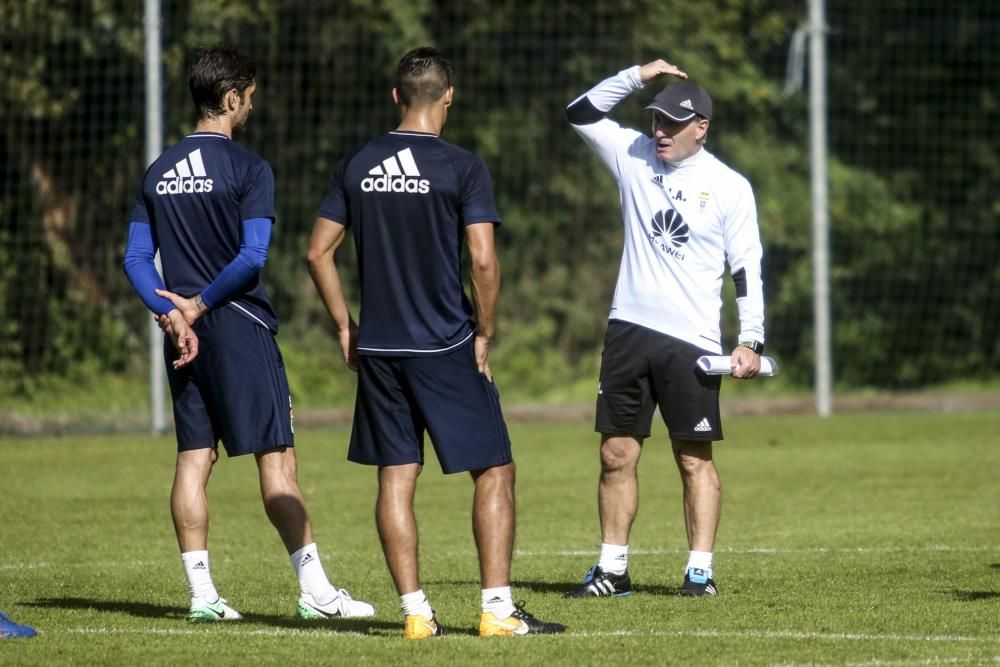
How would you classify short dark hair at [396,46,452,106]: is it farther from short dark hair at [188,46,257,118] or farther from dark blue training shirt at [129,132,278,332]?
short dark hair at [188,46,257,118]

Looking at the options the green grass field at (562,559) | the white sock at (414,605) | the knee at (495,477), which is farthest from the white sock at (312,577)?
the knee at (495,477)

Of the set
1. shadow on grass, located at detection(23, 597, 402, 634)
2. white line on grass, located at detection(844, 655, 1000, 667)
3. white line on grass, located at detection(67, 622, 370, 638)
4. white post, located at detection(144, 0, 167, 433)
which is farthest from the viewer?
white post, located at detection(144, 0, 167, 433)

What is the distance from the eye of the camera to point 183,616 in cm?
702

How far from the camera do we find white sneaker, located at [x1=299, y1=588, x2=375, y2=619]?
6.99m

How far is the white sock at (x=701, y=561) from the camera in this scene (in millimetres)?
7445

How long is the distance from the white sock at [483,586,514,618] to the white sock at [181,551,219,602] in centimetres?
129

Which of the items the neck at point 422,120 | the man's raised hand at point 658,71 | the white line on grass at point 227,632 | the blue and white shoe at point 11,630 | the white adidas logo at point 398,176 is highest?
the man's raised hand at point 658,71

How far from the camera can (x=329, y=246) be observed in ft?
20.8

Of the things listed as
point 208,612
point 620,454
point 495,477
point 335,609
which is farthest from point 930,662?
point 208,612

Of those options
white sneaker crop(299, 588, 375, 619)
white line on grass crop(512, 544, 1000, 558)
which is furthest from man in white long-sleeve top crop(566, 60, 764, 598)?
white line on grass crop(512, 544, 1000, 558)

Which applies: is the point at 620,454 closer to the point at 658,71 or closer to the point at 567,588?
the point at 567,588

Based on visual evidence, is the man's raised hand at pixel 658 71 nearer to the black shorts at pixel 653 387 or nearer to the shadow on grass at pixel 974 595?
the black shorts at pixel 653 387

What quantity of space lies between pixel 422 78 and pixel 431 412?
48.8 inches

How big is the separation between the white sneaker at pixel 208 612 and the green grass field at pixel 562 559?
5.3 inches
